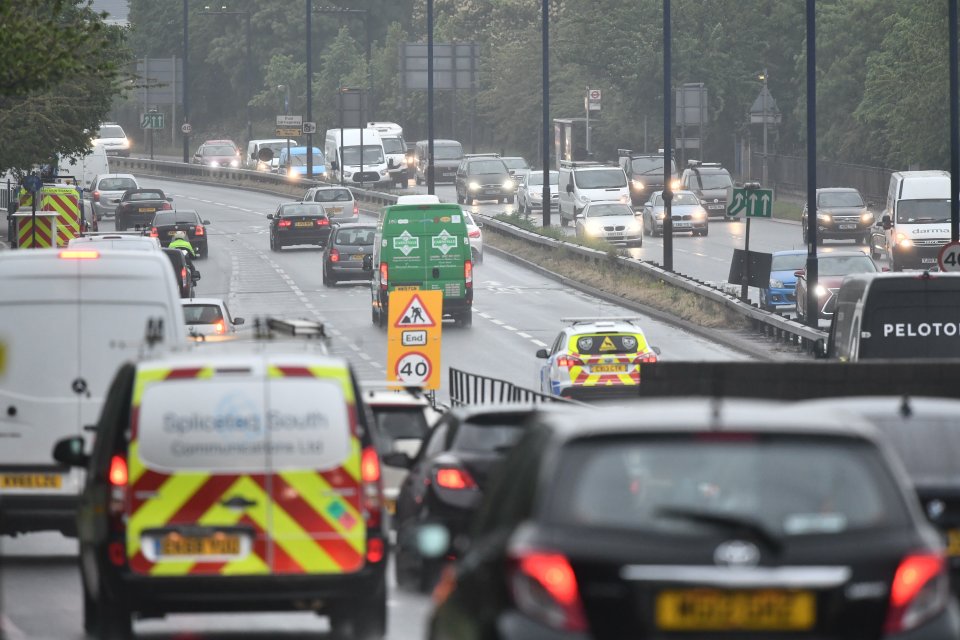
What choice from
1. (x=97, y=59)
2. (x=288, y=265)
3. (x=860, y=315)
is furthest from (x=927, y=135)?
(x=860, y=315)

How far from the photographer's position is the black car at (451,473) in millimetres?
13781

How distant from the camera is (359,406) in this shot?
11.0 m

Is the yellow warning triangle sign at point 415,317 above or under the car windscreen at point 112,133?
under

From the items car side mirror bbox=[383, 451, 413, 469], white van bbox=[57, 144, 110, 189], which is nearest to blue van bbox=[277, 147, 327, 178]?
white van bbox=[57, 144, 110, 189]

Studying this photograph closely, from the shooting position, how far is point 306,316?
4572cm

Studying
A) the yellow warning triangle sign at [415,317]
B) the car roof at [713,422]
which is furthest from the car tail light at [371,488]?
the yellow warning triangle sign at [415,317]

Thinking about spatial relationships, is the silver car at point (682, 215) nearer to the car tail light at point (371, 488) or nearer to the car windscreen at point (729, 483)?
the car tail light at point (371, 488)

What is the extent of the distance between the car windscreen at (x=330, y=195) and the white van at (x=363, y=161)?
1467 cm

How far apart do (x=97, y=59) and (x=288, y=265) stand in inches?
694

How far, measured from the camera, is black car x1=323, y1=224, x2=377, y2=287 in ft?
170

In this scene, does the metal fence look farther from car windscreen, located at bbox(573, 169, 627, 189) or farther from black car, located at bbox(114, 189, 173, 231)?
black car, located at bbox(114, 189, 173, 231)

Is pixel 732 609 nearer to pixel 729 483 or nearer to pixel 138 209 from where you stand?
pixel 729 483

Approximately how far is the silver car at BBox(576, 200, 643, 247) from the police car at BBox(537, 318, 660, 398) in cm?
2945

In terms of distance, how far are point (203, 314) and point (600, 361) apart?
19.4ft
